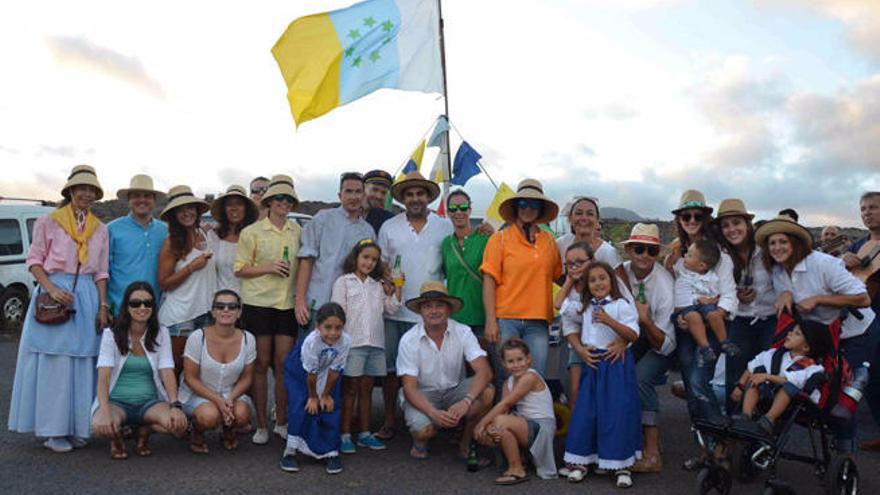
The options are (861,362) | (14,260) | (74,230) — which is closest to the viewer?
(861,362)

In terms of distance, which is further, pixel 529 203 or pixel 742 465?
pixel 529 203

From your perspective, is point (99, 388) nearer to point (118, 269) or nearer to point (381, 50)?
point (118, 269)

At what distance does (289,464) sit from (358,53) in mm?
5330

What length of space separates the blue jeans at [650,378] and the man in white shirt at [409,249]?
178cm

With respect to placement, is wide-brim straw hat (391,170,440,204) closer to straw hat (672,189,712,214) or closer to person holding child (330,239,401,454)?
person holding child (330,239,401,454)

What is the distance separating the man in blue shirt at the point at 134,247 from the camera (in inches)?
251

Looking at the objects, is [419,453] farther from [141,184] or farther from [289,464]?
[141,184]

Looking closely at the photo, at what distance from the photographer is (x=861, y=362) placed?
215 inches

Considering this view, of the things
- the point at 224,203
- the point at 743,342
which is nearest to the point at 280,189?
the point at 224,203

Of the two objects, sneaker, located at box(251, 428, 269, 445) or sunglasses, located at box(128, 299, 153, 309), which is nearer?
sunglasses, located at box(128, 299, 153, 309)

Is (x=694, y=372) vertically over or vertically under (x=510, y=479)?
over

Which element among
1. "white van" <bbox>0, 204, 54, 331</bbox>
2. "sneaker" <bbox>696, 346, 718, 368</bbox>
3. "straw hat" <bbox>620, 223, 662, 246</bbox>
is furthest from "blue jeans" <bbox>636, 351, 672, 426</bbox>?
"white van" <bbox>0, 204, 54, 331</bbox>

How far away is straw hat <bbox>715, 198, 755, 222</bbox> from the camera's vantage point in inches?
226

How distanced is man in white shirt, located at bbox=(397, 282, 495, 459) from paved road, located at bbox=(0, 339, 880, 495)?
1.06 ft
